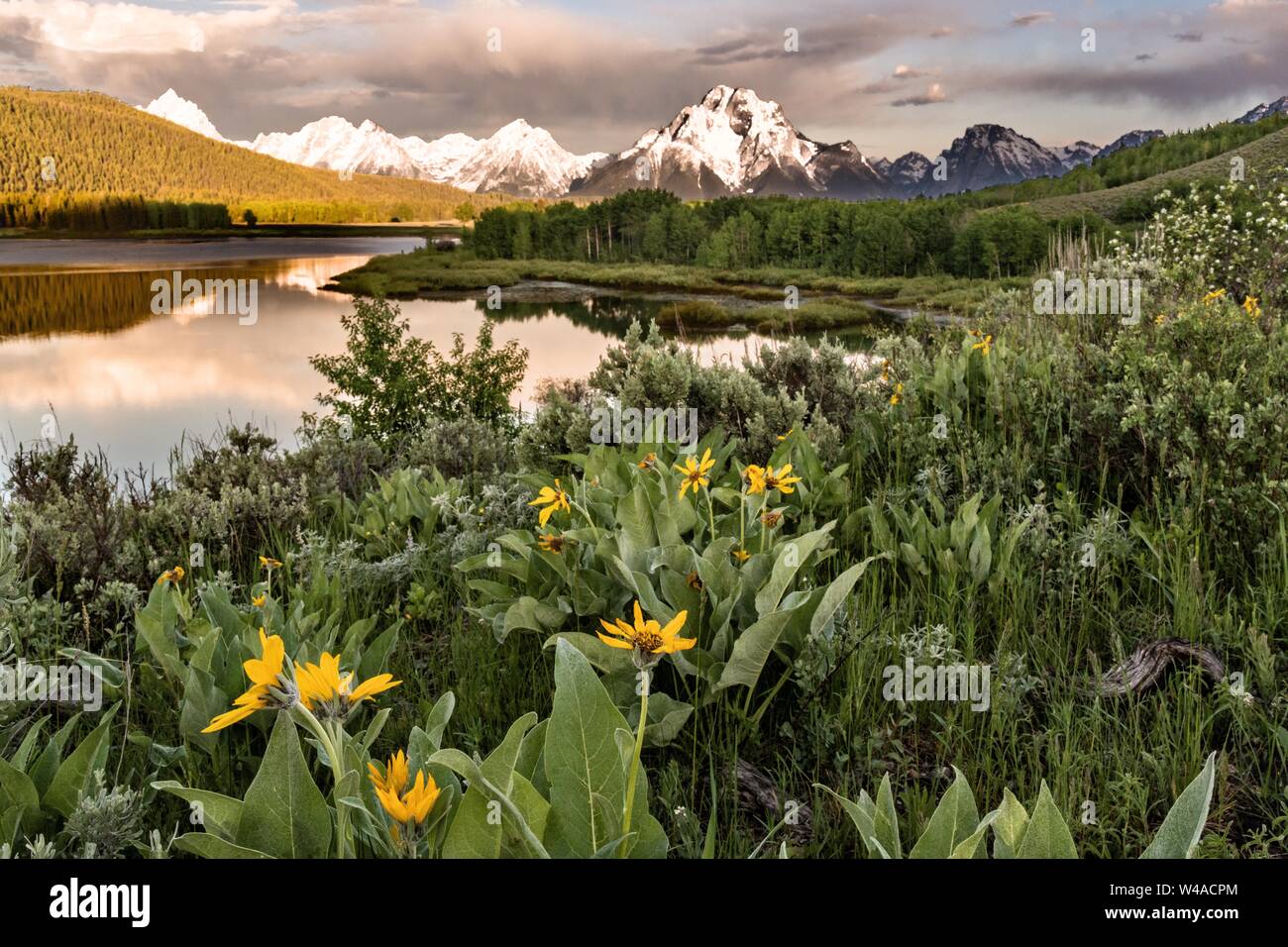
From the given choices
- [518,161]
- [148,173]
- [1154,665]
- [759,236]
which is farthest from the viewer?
[518,161]

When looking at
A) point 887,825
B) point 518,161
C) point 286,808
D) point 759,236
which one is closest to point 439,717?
point 286,808

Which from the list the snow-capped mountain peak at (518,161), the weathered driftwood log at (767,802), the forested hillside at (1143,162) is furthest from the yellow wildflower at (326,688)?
the snow-capped mountain peak at (518,161)

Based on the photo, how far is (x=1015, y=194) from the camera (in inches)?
2088

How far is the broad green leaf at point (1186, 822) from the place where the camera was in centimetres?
140

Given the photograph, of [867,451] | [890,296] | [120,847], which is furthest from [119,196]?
[890,296]

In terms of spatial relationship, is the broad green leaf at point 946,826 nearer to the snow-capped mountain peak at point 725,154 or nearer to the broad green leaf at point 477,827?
the broad green leaf at point 477,827

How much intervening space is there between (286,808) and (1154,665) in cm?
267

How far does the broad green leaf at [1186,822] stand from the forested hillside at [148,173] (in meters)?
16.8

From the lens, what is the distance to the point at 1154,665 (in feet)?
9.35

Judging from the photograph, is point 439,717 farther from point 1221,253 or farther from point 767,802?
point 1221,253
